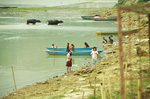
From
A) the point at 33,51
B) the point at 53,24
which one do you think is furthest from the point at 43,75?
the point at 53,24

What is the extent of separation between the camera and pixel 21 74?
16.7 m

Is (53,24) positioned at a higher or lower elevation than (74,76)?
higher

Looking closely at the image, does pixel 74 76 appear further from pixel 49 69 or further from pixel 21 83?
pixel 49 69

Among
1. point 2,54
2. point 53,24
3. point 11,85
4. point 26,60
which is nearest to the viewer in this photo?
point 11,85

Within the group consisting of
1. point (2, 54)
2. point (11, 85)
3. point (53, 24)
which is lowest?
point (11, 85)

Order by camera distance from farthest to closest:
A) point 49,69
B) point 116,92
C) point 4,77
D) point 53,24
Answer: point 53,24 → point 49,69 → point 4,77 → point 116,92

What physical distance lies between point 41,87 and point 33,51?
40.8 feet

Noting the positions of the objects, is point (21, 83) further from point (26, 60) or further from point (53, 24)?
point (53, 24)

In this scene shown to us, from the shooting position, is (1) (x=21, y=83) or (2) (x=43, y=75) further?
(2) (x=43, y=75)

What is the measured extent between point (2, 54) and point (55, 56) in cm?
447

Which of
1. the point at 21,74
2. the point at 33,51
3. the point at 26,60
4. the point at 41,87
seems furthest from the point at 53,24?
the point at 41,87

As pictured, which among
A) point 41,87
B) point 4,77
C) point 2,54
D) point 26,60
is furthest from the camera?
point 2,54

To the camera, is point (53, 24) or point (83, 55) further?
point (53, 24)

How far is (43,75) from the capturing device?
53.2ft
